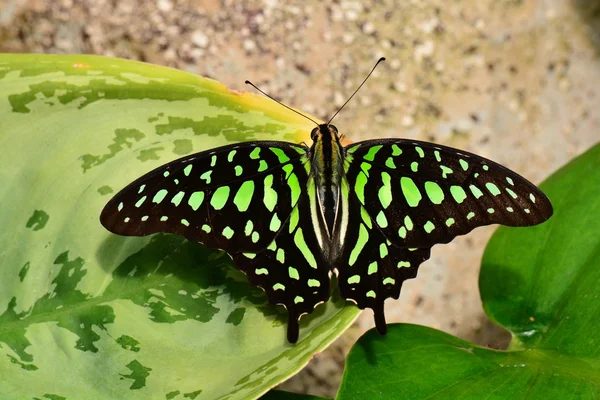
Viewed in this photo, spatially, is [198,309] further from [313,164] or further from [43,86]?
[43,86]

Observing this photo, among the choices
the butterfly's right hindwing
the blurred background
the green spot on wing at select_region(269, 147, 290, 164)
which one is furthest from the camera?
the blurred background

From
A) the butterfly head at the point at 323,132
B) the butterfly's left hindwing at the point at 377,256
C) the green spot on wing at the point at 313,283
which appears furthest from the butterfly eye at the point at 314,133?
the green spot on wing at the point at 313,283

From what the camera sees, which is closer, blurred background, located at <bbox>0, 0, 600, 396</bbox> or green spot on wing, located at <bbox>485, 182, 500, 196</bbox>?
green spot on wing, located at <bbox>485, 182, 500, 196</bbox>

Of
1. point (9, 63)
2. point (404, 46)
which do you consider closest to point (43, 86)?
point (9, 63)

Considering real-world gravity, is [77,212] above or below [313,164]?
below

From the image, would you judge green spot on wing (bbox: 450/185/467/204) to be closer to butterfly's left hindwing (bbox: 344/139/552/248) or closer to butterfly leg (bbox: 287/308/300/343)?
butterfly's left hindwing (bbox: 344/139/552/248)

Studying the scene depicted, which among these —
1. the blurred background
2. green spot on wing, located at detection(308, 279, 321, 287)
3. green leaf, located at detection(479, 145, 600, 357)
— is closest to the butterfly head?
green spot on wing, located at detection(308, 279, 321, 287)

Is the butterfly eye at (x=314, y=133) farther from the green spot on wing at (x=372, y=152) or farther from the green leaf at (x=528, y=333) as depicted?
the green leaf at (x=528, y=333)

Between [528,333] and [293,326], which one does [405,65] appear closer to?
[528,333]

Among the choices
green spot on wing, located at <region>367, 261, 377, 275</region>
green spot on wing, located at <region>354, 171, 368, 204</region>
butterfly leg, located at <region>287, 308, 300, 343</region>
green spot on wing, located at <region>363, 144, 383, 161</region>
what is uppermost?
green spot on wing, located at <region>363, 144, 383, 161</region>
